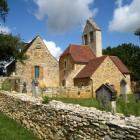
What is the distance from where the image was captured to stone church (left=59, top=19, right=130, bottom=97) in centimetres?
4228

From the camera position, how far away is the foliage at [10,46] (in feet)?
119

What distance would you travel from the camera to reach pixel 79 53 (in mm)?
48312

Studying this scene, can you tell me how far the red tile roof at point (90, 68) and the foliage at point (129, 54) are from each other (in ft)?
83.6

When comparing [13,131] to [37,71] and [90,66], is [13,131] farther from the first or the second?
[90,66]

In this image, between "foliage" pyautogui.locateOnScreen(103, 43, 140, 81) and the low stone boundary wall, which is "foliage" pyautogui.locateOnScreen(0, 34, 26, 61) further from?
"foliage" pyautogui.locateOnScreen(103, 43, 140, 81)

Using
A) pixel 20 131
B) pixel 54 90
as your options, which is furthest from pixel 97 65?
pixel 20 131

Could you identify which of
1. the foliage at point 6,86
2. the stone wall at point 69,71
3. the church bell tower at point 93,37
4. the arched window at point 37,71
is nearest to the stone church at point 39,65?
the arched window at point 37,71

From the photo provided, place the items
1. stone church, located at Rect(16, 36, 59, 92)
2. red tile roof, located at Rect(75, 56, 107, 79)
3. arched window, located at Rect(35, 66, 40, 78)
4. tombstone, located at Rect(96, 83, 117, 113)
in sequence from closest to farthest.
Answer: tombstone, located at Rect(96, 83, 117, 113) → stone church, located at Rect(16, 36, 59, 92) → red tile roof, located at Rect(75, 56, 107, 79) → arched window, located at Rect(35, 66, 40, 78)

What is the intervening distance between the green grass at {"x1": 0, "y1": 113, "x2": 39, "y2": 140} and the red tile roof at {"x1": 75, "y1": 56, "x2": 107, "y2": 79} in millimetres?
25911

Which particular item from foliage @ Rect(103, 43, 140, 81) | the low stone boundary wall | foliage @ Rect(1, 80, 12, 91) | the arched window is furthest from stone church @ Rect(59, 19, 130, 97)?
the low stone boundary wall

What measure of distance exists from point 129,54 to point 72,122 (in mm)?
66703

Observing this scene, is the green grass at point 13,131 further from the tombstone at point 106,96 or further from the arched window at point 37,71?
the arched window at point 37,71

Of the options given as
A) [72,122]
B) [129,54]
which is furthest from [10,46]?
[129,54]

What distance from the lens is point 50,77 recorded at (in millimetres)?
43656
